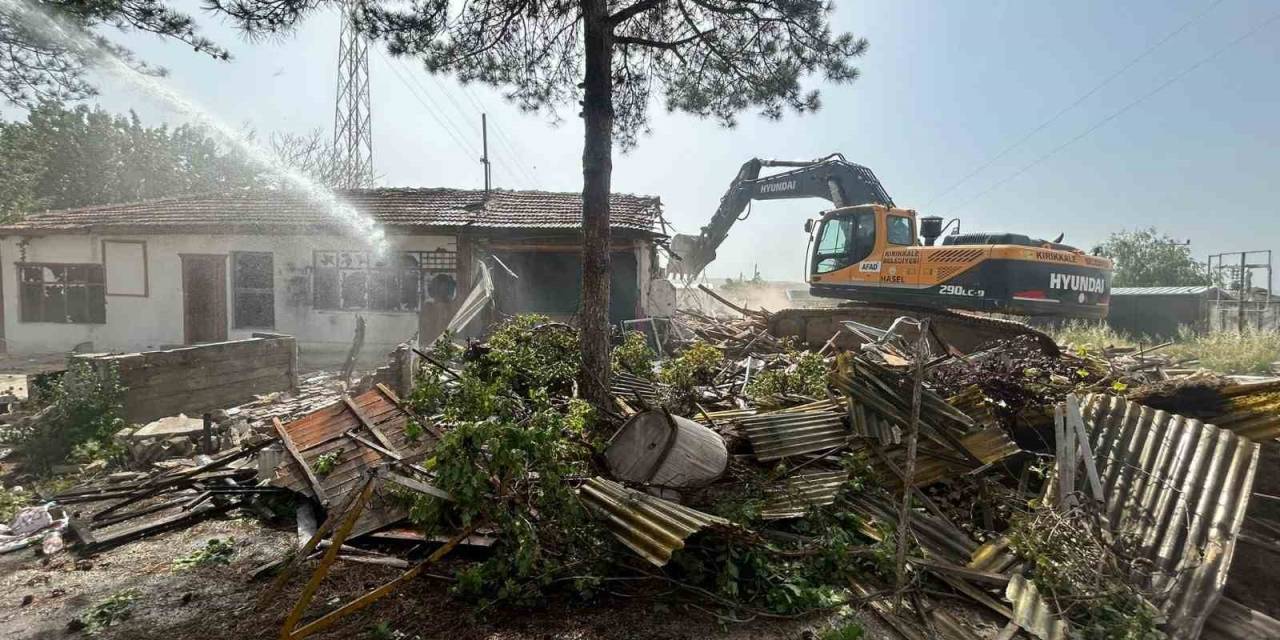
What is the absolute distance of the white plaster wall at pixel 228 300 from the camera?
480 inches

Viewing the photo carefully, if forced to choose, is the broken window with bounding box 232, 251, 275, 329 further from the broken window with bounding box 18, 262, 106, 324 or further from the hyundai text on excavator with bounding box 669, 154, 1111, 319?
the hyundai text on excavator with bounding box 669, 154, 1111, 319

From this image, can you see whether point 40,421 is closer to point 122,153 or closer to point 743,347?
point 743,347

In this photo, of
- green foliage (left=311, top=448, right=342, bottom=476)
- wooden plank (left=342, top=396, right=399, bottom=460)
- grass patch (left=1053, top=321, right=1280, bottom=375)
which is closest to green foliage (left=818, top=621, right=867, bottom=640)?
wooden plank (left=342, top=396, right=399, bottom=460)

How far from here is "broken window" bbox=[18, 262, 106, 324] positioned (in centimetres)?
1242

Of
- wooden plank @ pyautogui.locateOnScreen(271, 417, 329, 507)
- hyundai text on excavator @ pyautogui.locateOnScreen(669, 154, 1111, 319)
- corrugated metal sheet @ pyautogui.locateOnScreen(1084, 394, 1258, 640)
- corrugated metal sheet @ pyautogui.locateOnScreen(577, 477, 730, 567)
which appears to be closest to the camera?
corrugated metal sheet @ pyautogui.locateOnScreen(577, 477, 730, 567)

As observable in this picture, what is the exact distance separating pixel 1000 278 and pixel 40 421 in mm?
11372

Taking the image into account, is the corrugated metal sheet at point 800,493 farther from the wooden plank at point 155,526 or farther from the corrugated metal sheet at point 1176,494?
the wooden plank at point 155,526

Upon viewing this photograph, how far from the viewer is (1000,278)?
7.71 m

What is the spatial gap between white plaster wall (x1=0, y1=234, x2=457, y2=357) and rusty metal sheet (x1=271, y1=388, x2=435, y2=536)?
7818 mm

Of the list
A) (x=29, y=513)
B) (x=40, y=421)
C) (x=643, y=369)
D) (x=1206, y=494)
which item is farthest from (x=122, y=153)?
(x=1206, y=494)

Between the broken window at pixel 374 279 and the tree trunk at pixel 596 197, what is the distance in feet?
28.5

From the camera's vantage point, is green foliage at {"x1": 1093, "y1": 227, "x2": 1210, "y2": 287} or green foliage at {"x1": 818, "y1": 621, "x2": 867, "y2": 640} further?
green foliage at {"x1": 1093, "y1": 227, "x2": 1210, "y2": 287}

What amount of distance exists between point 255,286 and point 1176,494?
15.0 m

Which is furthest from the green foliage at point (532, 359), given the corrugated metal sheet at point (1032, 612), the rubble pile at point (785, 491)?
the corrugated metal sheet at point (1032, 612)
